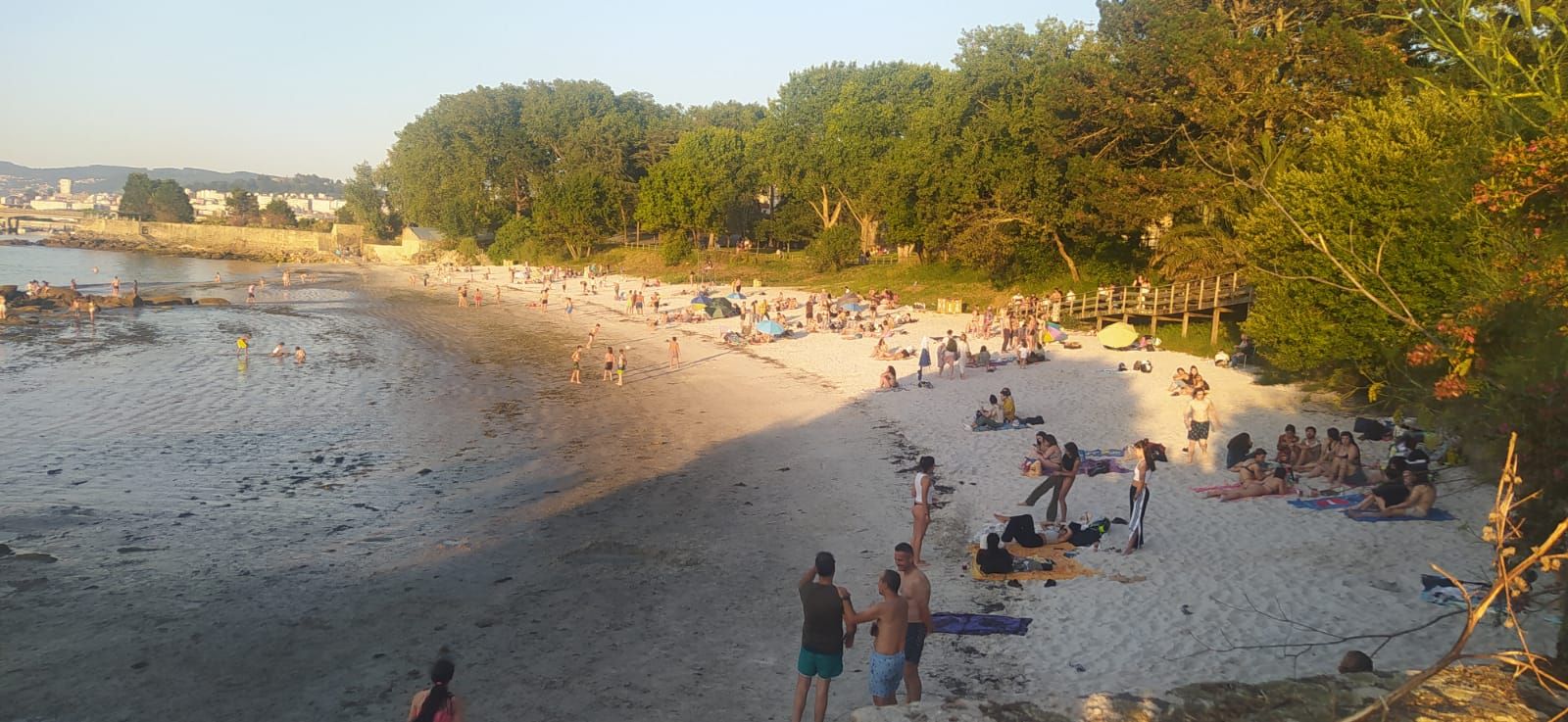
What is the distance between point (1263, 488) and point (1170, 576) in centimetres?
374

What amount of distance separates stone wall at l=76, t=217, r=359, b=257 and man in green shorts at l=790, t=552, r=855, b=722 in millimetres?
A: 100274

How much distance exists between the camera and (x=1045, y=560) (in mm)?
10398

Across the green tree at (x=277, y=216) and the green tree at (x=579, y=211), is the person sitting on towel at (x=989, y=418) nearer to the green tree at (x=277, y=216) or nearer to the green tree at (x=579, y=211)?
the green tree at (x=579, y=211)

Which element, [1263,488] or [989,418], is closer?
[1263,488]

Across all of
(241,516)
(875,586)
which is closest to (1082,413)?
(875,586)

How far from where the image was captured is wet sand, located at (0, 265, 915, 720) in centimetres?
809

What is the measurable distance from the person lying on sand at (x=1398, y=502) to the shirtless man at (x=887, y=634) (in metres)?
8.11

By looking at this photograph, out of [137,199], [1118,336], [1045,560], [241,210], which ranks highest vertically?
[137,199]

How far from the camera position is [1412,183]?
52.1 ft

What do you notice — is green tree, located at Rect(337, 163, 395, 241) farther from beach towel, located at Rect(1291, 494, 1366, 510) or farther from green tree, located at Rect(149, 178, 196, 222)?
beach towel, located at Rect(1291, 494, 1366, 510)

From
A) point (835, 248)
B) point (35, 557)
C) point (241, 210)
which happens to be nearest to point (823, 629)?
point (35, 557)

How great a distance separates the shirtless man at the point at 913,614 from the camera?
6.88 metres

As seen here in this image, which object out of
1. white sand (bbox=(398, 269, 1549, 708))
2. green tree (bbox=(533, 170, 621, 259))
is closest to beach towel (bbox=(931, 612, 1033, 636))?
white sand (bbox=(398, 269, 1549, 708))

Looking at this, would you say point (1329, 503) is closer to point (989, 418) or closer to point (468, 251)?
point (989, 418)
